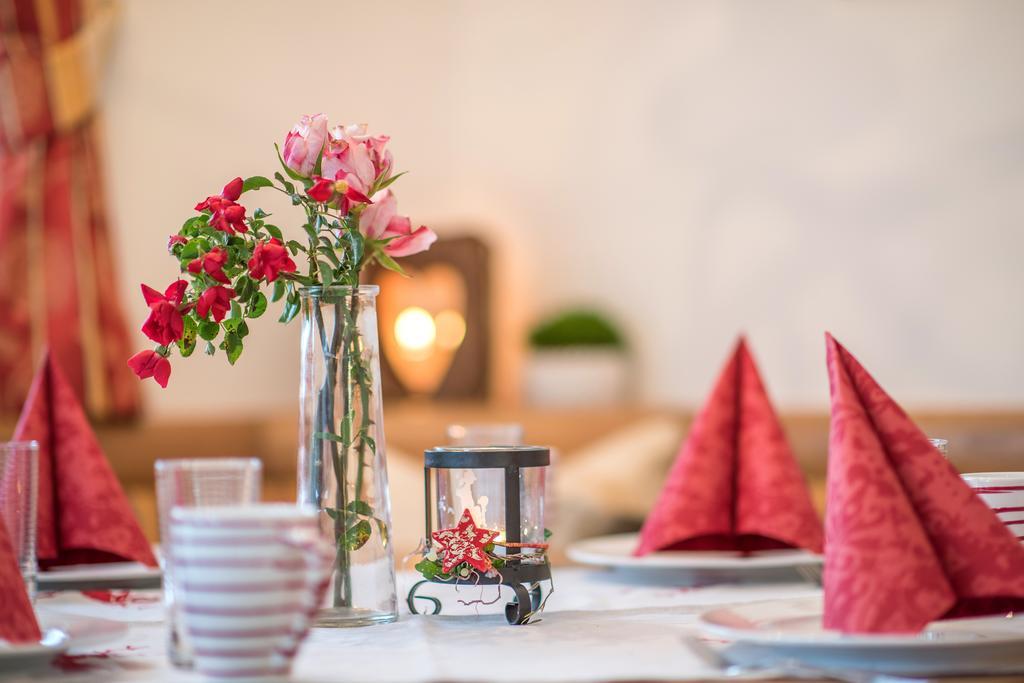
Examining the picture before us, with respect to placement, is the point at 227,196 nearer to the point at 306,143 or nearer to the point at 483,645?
the point at 306,143

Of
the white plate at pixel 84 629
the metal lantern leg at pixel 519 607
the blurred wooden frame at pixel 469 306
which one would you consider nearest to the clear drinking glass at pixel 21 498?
the white plate at pixel 84 629

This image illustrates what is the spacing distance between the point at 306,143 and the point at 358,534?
31 centimetres

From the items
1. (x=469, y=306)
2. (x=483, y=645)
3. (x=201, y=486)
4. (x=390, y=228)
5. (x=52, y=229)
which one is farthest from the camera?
(x=469, y=306)

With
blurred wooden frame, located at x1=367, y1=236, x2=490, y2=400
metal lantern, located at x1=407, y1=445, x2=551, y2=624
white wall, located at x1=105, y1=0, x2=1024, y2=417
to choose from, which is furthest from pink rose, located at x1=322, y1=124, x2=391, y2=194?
blurred wooden frame, located at x1=367, y1=236, x2=490, y2=400

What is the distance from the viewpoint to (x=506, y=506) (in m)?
0.93

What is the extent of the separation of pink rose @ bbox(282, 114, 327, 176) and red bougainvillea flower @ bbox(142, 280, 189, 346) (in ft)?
0.45

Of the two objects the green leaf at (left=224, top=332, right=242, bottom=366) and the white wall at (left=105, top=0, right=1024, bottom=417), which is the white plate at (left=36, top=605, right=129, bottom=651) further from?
the white wall at (left=105, top=0, right=1024, bottom=417)

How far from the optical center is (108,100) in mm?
3332

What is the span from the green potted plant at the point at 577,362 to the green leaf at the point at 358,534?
2.28 m

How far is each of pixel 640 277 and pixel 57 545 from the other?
2.32 m

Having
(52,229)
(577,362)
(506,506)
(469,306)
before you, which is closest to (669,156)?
(577,362)

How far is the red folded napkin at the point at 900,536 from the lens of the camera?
74 centimetres

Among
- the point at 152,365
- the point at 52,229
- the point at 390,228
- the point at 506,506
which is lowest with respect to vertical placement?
the point at 506,506

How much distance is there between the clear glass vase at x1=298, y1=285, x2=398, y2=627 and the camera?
0.91m
